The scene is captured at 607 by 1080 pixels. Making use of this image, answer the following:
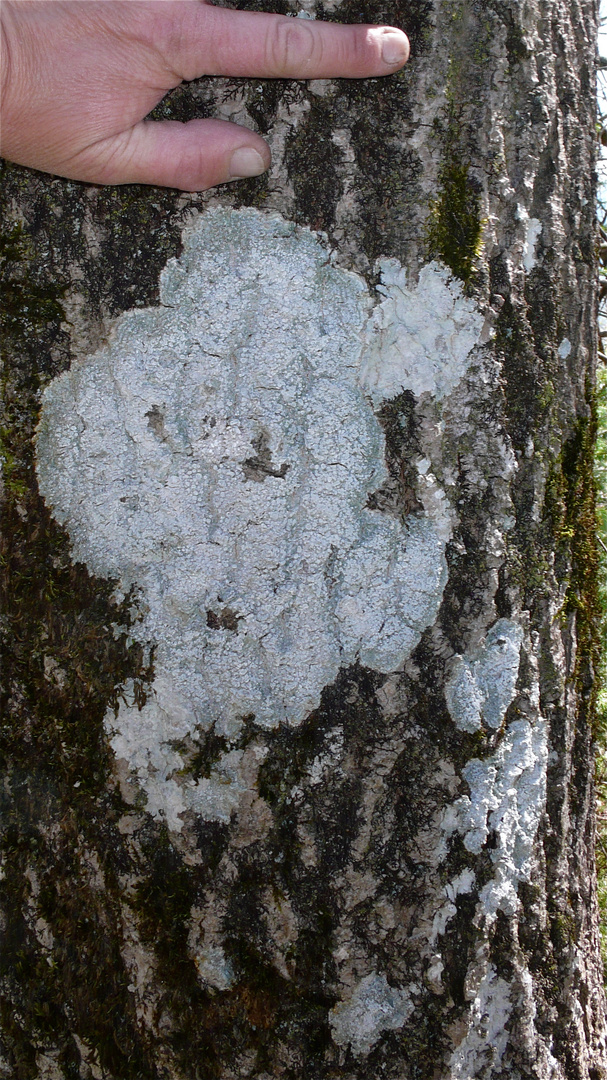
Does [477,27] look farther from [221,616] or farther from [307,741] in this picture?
[307,741]

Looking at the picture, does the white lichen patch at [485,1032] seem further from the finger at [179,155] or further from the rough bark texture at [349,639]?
the finger at [179,155]

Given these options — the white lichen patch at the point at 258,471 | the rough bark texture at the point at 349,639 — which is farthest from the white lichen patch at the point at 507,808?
the white lichen patch at the point at 258,471

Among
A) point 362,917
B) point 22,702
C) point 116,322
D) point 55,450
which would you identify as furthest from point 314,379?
point 362,917

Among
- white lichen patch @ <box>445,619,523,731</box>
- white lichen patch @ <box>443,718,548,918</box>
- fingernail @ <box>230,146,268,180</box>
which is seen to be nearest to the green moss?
fingernail @ <box>230,146,268,180</box>

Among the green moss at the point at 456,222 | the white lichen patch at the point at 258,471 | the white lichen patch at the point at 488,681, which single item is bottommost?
the white lichen patch at the point at 488,681

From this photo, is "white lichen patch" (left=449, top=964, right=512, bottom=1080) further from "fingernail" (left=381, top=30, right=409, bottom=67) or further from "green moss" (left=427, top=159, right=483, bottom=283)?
"fingernail" (left=381, top=30, right=409, bottom=67)

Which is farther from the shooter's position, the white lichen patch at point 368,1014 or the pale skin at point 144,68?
the white lichen patch at point 368,1014

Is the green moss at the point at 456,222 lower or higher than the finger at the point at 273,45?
lower

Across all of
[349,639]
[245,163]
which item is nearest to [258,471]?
[349,639]
